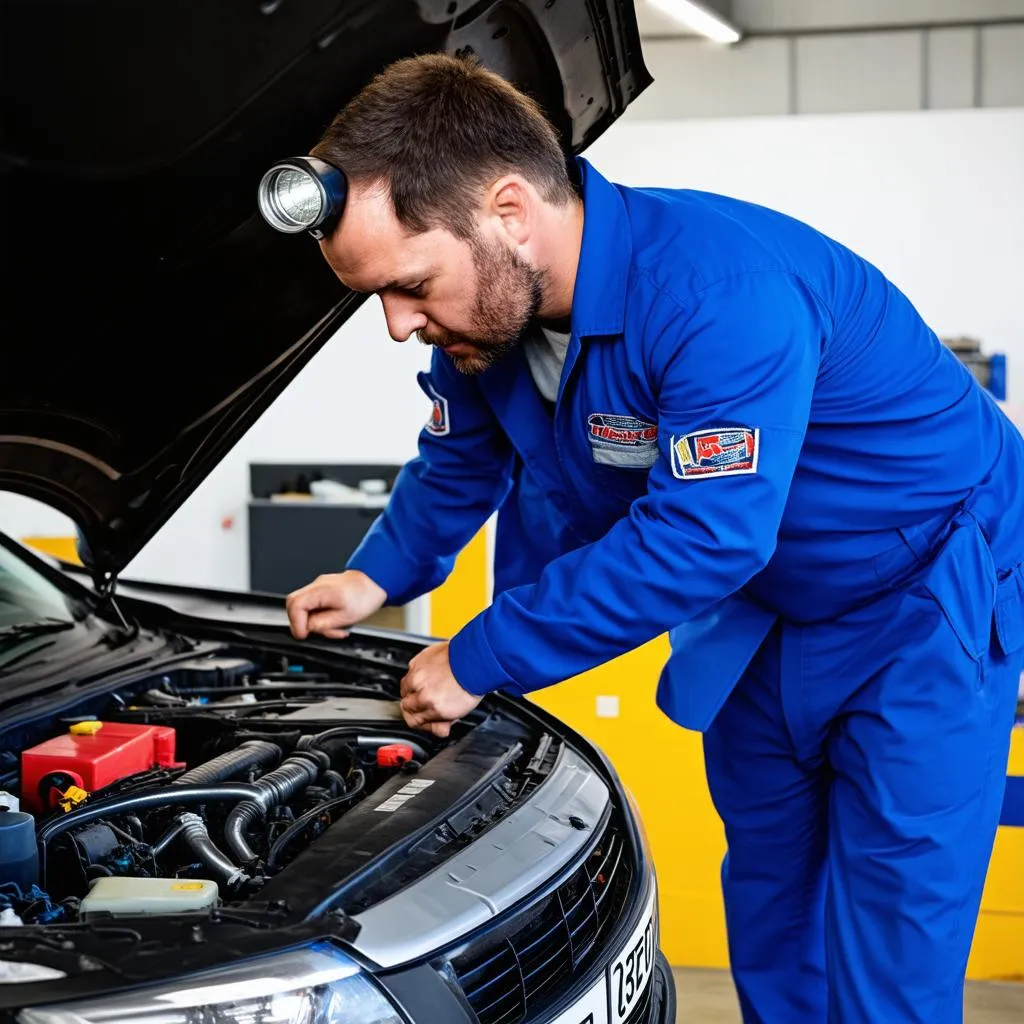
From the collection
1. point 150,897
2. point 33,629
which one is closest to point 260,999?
point 150,897

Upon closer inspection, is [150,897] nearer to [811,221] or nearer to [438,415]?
Result: [438,415]

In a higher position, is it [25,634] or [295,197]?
[295,197]

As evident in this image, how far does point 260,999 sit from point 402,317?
31.4 inches

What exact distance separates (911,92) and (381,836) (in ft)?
23.7

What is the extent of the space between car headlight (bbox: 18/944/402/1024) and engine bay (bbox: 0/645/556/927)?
0.09 metres

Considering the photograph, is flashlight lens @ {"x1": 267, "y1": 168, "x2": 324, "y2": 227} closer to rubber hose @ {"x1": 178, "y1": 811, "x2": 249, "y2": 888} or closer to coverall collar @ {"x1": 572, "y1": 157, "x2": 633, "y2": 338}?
coverall collar @ {"x1": 572, "y1": 157, "x2": 633, "y2": 338}

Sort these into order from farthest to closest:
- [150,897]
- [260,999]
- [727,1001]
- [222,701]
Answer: [727,1001]
[222,701]
[150,897]
[260,999]

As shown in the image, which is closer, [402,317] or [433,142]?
[433,142]

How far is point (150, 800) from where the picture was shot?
1.51m

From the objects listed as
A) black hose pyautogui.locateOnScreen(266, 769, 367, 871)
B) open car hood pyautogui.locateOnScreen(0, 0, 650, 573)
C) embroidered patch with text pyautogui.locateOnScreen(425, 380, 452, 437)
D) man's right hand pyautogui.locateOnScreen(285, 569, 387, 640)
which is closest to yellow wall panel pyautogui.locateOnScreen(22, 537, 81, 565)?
open car hood pyautogui.locateOnScreen(0, 0, 650, 573)

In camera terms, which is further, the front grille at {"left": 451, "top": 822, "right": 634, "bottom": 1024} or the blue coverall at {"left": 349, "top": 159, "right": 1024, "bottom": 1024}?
the blue coverall at {"left": 349, "top": 159, "right": 1024, "bottom": 1024}

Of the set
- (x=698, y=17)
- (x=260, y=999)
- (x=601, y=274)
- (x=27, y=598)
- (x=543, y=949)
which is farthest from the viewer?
(x=698, y=17)

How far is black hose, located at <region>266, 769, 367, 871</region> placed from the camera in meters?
1.42

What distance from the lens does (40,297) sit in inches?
64.1
